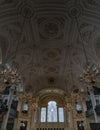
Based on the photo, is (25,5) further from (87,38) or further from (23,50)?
(87,38)

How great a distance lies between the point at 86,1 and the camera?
6.73 m

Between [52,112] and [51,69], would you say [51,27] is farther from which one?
[52,112]

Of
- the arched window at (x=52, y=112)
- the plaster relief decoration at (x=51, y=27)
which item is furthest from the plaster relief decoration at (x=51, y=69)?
the arched window at (x=52, y=112)

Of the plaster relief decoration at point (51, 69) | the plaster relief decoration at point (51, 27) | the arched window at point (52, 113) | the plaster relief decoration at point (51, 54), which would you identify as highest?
the plaster relief decoration at point (51, 27)

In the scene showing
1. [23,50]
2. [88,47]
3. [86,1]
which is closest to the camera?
[86,1]

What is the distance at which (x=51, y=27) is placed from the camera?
8.31 meters

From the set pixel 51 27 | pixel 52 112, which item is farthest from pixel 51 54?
pixel 52 112

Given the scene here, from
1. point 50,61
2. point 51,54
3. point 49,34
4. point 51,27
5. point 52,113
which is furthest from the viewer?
point 52,113

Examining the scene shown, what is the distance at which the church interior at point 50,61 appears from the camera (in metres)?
7.08

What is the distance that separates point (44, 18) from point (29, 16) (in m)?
0.96

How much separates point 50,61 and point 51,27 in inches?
156

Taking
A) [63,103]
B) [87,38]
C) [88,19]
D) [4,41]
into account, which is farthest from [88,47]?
[63,103]

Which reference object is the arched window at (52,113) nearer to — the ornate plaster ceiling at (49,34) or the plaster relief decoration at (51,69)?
the plaster relief decoration at (51,69)

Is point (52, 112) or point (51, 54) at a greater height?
point (51, 54)
